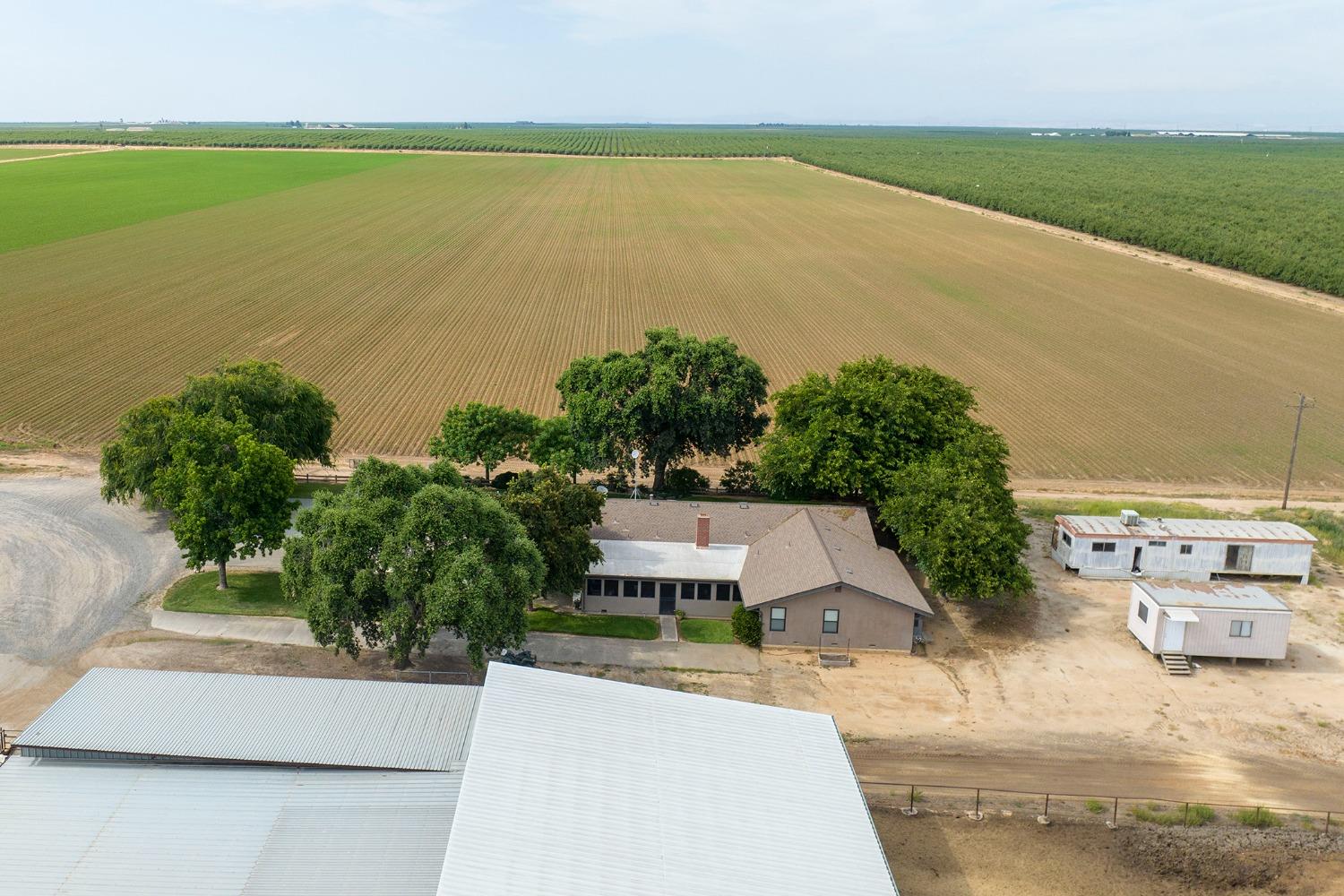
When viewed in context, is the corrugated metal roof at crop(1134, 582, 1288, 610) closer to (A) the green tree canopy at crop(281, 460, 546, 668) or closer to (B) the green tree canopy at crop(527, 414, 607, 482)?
(A) the green tree canopy at crop(281, 460, 546, 668)

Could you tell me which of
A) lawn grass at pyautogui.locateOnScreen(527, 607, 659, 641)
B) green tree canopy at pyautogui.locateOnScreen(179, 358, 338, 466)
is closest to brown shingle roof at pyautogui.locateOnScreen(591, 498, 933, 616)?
lawn grass at pyautogui.locateOnScreen(527, 607, 659, 641)

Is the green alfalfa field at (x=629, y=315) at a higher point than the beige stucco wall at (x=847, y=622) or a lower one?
higher

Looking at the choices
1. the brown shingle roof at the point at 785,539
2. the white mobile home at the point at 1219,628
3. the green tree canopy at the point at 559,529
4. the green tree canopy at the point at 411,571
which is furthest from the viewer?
the brown shingle roof at the point at 785,539

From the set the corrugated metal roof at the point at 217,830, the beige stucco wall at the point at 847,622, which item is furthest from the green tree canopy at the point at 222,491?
the beige stucco wall at the point at 847,622

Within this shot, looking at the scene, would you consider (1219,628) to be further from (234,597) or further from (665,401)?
(234,597)

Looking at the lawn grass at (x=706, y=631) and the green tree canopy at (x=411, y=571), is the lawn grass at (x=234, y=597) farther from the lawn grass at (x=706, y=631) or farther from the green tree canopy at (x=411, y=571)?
the lawn grass at (x=706, y=631)

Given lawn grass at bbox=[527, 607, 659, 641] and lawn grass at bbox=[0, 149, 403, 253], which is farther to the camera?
lawn grass at bbox=[0, 149, 403, 253]
